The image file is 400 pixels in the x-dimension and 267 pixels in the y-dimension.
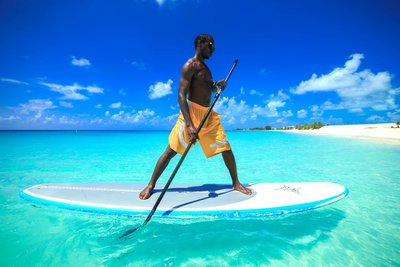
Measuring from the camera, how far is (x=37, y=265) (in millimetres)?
2104

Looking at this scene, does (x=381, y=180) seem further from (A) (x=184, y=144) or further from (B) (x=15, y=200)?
(B) (x=15, y=200)

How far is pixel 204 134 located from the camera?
127 inches

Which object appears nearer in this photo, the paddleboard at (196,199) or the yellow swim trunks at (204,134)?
the paddleboard at (196,199)

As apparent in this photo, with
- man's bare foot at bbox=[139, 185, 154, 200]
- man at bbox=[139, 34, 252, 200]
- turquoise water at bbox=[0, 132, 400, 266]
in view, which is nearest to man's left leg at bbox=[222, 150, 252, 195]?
man at bbox=[139, 34, 252, 200]

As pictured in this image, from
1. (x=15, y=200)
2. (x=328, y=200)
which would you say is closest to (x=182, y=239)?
(x=328, y=200)

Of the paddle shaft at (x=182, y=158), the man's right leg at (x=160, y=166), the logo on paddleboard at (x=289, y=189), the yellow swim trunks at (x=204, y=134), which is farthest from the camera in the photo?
the logo on paddleboard at (x=289, y=189)

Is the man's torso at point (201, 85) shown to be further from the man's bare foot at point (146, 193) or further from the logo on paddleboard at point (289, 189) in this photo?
the logo on paddleboard at point (289, 189)

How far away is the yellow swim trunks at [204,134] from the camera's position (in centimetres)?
305

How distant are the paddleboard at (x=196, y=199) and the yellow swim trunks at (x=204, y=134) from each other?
28.2 inches

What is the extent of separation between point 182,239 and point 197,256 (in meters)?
0.34

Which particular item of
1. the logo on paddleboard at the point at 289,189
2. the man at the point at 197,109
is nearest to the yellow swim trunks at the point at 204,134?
the man at the point at 197,109

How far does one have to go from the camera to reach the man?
3.02 metres

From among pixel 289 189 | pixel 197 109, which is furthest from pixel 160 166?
pixel 289 189

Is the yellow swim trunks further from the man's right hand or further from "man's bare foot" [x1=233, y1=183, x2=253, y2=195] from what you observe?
"man's bare foot" [x1=233, y1=183, x2=253, y2=195]
